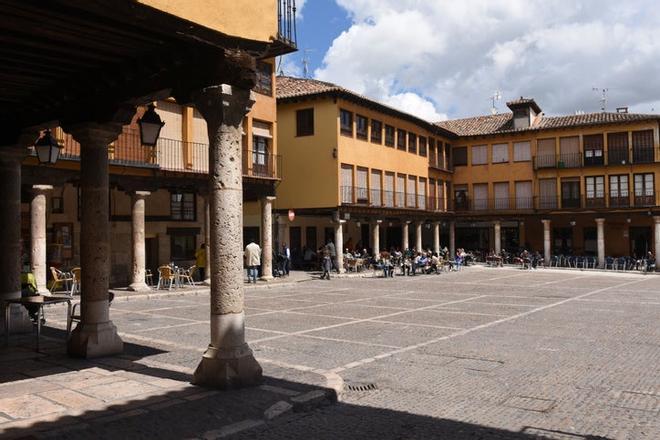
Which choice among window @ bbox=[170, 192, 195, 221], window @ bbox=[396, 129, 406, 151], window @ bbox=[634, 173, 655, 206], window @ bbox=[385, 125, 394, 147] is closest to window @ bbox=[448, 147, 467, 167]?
window @ bbox=[396, 129, 406, 151]

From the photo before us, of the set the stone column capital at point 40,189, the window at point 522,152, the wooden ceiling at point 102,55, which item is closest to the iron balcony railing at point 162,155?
the stone column capital at point 40,189

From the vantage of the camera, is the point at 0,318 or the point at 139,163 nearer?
the point at 0,318

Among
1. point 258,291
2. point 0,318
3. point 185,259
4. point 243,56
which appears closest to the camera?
point 243,56

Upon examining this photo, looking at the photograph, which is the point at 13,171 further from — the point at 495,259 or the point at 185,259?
the point at 495,259

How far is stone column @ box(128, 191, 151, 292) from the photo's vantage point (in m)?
18.7

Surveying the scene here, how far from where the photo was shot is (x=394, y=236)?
141 ft

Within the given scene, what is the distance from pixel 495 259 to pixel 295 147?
52.3ft

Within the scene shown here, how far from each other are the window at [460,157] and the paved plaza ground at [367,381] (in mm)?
31073

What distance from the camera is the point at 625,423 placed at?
5.66 m

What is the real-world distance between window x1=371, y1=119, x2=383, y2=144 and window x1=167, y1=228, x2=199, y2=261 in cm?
1208

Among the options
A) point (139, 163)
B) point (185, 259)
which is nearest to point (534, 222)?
point (185, 259)

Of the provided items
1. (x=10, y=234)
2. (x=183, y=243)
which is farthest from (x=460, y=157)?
(x=10, y=234)

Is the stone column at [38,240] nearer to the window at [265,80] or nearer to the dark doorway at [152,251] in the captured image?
the dark doorway at [152,251]

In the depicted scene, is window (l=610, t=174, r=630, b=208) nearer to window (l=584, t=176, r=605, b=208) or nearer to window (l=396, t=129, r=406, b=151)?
window (l=584, t=176, r=605, b=208)
